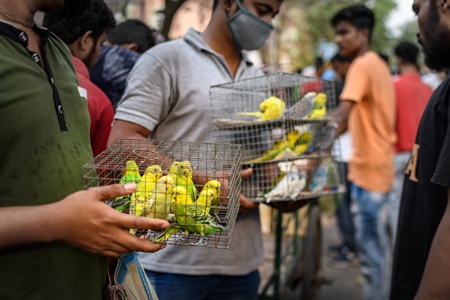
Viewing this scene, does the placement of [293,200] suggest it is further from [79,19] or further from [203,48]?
[79,19]

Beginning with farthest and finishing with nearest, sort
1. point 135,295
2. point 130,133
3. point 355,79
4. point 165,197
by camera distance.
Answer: point 355,79
point 130,133
point 135,295
point 165,197

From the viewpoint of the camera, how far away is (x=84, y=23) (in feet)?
7.93

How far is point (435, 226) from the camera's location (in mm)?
1978

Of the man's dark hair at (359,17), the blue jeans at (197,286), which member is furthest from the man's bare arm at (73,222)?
the man's dark hair at (359,17)

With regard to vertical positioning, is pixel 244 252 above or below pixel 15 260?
below

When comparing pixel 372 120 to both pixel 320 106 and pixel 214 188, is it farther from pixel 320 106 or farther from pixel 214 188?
pixel 214 188

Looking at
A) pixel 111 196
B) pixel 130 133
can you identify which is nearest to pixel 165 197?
pixel 111 196

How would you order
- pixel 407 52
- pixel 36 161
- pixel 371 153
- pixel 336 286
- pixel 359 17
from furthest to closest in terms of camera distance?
pixel 407 52 < pixel 336 286 < pixel 359 17 < pixel 371 153 < pixel 36 161

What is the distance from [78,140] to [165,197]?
1.05 feet

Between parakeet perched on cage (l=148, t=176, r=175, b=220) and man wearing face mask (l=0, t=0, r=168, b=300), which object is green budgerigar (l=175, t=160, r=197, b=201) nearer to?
parakeet perched on cage (l=148, t=176, r=175, b=220)

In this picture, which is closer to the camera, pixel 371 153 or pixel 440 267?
pixel 440 267

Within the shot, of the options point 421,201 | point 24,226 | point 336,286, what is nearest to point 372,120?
point 336,286

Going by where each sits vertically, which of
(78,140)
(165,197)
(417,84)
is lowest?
(165,197)

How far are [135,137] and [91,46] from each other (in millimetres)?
662
